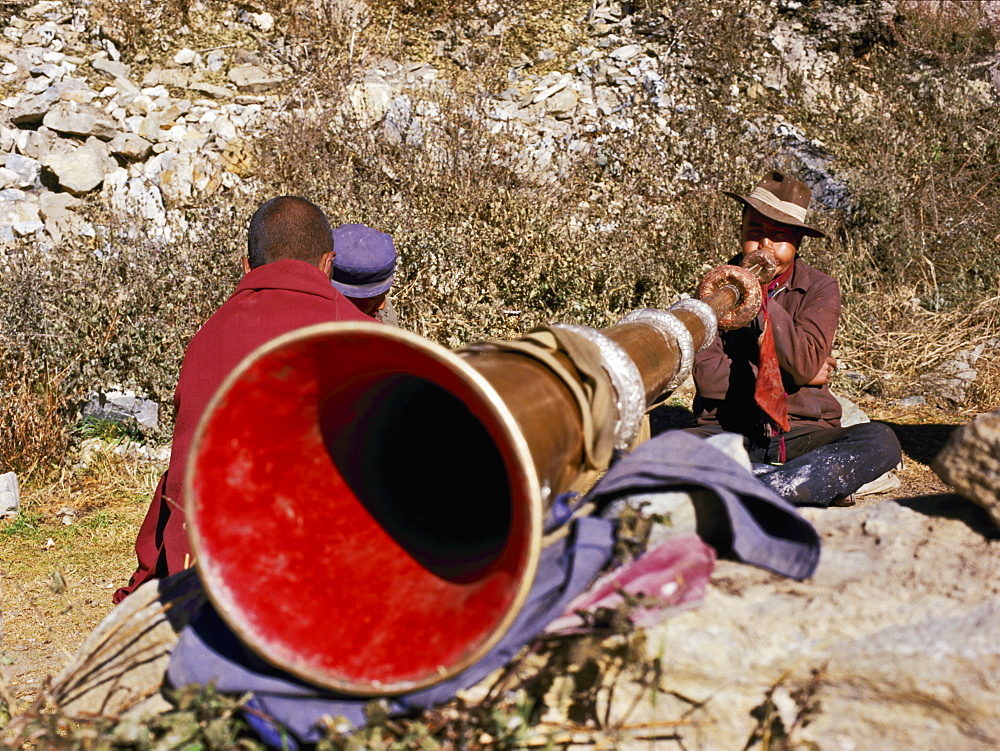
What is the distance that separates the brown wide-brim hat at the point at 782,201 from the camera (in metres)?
3.78

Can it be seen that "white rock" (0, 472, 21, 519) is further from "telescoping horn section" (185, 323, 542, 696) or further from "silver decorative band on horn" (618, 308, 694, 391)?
"silver decorative band on horn" (618, 308, 694, 391)

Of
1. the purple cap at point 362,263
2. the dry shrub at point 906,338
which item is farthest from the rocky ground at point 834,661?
the dry shrub at point 906,338

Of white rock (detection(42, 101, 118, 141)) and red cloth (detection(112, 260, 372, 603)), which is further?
white rock (detection(42, 101, 118, 141))

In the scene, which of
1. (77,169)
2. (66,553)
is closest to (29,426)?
(66,553)

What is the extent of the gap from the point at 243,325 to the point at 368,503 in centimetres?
114

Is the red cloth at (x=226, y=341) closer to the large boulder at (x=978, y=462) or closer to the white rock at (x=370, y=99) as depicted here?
the large boulder at (x=978, y=462)

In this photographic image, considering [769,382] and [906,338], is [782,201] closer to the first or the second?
[769,382]

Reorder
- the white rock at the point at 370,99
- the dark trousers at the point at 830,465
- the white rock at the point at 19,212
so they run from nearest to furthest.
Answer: the dark trousers at the point at 830,465 → the white rock at the point at 19,212 → the white rock at the point at 370,99

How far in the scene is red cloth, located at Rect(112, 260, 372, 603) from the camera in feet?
9.23

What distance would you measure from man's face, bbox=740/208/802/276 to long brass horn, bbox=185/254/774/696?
6.71ft

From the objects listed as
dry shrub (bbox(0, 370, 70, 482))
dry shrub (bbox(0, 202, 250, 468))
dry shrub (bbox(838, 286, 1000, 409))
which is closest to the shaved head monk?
dry shrub (bbox(0, 370, 70, 482))

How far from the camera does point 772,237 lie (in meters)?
3.88

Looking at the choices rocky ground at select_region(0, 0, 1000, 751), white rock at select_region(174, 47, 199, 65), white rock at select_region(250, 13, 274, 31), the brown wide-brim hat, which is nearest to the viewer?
rocky ground at select_region(0, 0, 1000, 751)

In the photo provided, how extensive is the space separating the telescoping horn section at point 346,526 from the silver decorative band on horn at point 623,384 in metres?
0.35
